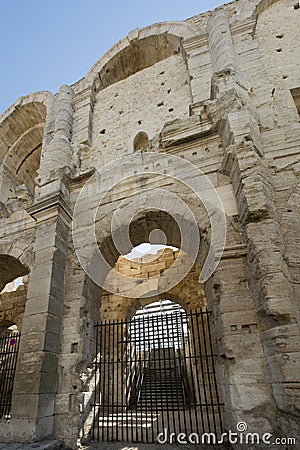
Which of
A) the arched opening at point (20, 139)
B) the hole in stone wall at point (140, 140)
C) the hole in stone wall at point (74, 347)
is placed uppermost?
the arched opening at point (20, 139)

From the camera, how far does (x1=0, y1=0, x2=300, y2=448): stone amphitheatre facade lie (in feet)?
11.5

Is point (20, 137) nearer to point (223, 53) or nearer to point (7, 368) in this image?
point (223, 53)

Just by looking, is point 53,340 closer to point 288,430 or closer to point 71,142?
point 288,430

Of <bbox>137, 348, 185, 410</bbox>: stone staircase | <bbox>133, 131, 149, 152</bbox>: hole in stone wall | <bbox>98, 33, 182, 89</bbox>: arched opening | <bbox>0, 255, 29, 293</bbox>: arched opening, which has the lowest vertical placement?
<bbox>137, 348, 185, 410</bbox>: stone staircase

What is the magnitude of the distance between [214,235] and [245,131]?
5.90 ft

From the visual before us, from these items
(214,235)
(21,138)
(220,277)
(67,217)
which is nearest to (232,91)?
(214,235)

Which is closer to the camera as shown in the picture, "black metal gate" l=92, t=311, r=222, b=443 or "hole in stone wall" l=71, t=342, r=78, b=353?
"black metal gate" l=92, t=311, r=222, b=443

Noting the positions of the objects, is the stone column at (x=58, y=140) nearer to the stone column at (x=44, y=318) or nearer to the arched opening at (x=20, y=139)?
the stone column at (x=44, y=318)

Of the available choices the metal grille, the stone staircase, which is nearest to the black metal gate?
the stone staircase

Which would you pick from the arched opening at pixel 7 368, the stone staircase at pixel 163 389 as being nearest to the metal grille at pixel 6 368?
the arched opening at pixel 7 368

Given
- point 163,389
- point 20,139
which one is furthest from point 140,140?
point 163,389

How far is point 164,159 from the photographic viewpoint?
18.4ft

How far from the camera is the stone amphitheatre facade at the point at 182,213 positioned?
349cm

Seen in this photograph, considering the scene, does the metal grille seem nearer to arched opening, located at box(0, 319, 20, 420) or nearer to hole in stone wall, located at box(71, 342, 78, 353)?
arched opening, located at box(0, 319, 20, 420)
